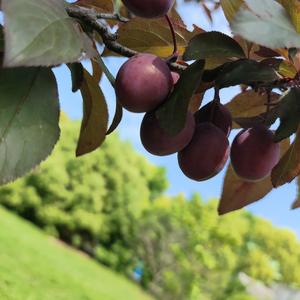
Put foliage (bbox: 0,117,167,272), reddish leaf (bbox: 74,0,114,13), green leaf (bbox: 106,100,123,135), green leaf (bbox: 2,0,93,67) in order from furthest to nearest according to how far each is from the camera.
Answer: foliage (bbox: 0,117,167,272) < reddish leaf (bbox: 74,0,114,13) < green leaf (bbox: 106,100,123,135) < green leaf (bbox: 2,0,93,67)

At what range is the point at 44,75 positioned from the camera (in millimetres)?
438

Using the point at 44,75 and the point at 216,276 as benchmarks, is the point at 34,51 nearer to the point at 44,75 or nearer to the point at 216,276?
the point at 44,75

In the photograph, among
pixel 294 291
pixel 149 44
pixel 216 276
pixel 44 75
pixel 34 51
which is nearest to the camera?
pixel 34 51

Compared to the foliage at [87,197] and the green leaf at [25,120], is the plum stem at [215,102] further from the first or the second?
the foliage at [87,197]

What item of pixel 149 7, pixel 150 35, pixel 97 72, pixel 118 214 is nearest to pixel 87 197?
pixel 118 214

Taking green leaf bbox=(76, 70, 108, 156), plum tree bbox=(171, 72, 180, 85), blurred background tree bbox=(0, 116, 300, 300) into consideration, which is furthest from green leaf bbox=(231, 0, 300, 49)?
blurred background tree bbox=(0, 116, 300, 300)

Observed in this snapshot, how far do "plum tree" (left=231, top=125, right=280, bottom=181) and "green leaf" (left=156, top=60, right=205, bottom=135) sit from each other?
8 cm

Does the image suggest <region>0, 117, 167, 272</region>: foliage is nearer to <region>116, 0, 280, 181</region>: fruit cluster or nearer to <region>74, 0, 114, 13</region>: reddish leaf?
<region>74, 0, 114, 13</region>: reddish leaf

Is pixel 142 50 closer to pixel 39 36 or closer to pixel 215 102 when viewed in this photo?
pixel 215 102

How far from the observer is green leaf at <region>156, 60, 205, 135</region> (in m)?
0.45

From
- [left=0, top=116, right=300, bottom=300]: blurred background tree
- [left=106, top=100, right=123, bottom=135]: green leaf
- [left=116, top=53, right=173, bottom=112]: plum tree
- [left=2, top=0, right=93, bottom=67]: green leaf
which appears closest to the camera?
[left=2, top=0, right=93, bottom=67]: green leaf

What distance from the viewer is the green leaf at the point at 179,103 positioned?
1.47ft

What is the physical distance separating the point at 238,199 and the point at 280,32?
252 mm

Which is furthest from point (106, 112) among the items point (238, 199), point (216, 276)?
point (216, 276)
